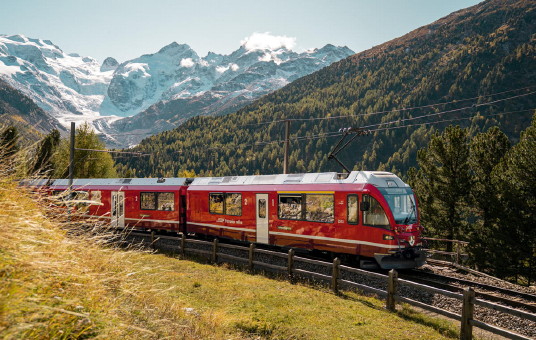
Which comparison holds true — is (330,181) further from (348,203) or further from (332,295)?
(332,295)

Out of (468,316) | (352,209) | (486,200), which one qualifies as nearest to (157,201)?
(352,209)

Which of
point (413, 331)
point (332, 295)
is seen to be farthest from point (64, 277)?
point (332, 295)

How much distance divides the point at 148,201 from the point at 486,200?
22126 mm

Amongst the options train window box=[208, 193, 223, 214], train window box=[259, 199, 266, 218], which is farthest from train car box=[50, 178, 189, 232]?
→ train window box=[259, 199, 266, 218]

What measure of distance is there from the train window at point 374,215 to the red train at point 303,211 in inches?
1.4

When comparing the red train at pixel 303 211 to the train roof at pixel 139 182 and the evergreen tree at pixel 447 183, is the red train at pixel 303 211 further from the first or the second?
the evergreen tree at pixel 447 183

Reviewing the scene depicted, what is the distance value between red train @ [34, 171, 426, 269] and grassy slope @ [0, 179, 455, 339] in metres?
3.46

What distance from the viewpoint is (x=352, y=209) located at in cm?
1545

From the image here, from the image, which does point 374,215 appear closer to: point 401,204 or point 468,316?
point 401,204

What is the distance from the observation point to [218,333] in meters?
7.32

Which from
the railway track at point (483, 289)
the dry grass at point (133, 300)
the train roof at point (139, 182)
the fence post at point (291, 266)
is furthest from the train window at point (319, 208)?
the train roof at point (139, 182)

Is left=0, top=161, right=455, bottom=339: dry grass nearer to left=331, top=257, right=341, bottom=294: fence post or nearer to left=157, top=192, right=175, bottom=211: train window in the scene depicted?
left=331, top=257, right=341, bottom=294: fence post

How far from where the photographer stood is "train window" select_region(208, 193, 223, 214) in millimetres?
21531

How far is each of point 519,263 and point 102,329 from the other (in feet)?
87.2
